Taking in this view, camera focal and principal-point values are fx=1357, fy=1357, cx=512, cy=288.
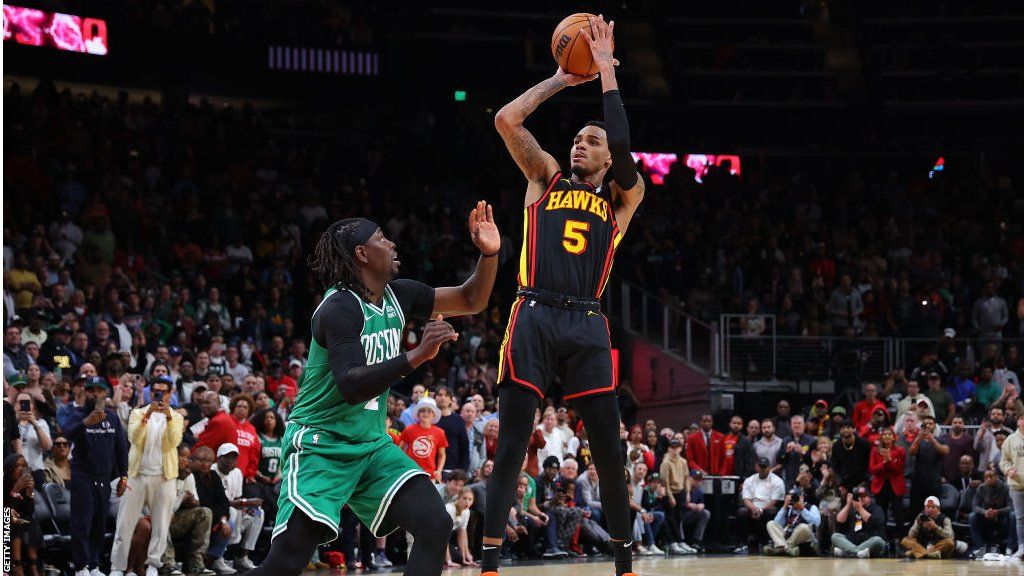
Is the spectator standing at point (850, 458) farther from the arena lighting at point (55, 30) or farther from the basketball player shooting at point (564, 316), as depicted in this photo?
the arena lighting at point (55, 30)

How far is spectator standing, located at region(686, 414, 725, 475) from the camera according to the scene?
17031mm

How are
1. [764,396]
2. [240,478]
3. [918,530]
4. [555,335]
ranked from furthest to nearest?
[764,396]
[918,530]
[240,478]
[555,335]

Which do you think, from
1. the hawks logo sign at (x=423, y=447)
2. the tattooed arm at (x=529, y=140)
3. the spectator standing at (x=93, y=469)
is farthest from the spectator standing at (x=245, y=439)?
the tattooed arm at (x=529, y=140)

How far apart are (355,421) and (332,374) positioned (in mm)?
230

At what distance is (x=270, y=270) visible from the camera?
1861cm

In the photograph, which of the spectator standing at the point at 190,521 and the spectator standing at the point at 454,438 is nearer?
the spectator standing at the point at 190,521

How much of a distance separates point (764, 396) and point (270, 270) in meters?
7.36

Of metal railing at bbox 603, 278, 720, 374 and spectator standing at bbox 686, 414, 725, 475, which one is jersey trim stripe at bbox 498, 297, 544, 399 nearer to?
spectator standing at bbox 686, 414, 725, 475

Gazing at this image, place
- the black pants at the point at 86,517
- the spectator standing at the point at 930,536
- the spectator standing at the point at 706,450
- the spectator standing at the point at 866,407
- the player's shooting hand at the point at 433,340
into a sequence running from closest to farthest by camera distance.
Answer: the player's shooting hand at the point at 433,340, the black pants at the point at 86,517, the spectator standing at the point at 930,536, the spectator standing at the point at 706,450, the spectator standing at the point at 866,407

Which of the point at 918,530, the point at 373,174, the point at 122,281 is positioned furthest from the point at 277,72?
the point at 918,530

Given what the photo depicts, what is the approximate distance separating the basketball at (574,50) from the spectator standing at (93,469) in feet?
21.4

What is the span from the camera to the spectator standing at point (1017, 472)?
47.0ft

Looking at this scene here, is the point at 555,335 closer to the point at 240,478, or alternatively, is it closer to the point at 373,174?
the point at 240,478

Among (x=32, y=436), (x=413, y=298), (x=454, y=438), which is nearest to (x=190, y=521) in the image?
(x=32, y=436)
